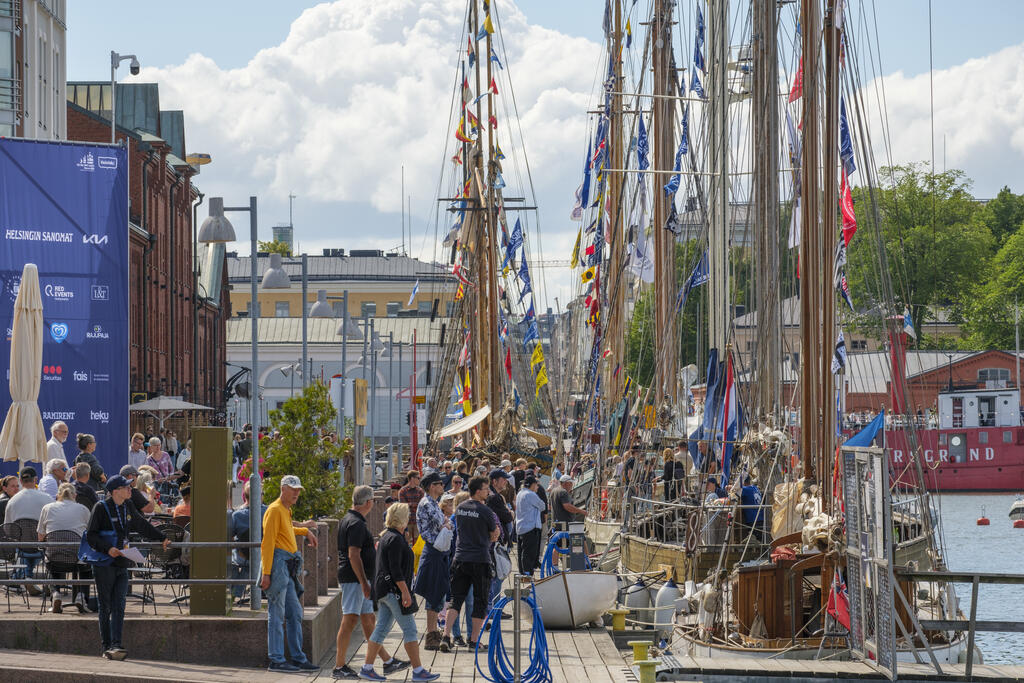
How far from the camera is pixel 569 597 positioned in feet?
56.5

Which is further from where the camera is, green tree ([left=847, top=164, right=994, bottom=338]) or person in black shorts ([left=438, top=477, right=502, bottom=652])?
green tree ([left=847, top=164, right=994, bottom=338])

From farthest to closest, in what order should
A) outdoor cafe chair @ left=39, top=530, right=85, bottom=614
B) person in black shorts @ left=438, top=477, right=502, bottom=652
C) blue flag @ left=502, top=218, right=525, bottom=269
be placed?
blue flag @ left=502, top=218, right=525, bottom=269, person in black shorts @ left=438, top=477, right=502, bottom=652, outdoor cafe chair @ left=39, top=530, right=85, bottom=614

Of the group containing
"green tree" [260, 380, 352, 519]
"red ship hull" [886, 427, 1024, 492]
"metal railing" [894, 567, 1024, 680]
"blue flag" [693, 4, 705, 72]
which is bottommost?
"red ship hull" [886, 427, 1024, 492]

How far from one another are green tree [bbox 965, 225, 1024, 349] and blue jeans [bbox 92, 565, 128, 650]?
7364 cm

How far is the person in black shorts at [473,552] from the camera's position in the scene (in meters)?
14.8

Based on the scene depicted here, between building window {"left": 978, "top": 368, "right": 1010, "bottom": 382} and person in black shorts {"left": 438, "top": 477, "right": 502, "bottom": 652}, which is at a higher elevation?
building window {"left": 978, "top": 368, "right": 1010, "bottom": 382}

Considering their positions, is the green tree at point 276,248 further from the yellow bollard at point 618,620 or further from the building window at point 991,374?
the yellow bollard at point 618,620

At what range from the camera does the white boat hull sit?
17188mm

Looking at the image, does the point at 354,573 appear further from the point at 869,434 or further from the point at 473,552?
the point at 869,434

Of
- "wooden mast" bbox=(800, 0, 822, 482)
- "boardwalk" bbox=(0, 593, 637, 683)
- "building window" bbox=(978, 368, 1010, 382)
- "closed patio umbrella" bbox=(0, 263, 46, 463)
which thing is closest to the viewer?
"boardwalk" bbox=(0, 593, 637, 683)

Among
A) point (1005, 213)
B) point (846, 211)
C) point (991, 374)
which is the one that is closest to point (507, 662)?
point (846, 211)

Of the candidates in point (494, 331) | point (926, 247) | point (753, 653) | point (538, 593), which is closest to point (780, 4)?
point (538, 593)

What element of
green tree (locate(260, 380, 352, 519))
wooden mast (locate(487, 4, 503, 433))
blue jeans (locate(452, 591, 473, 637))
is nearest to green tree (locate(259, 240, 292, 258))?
wooden mast (locate(487, 4, 503, 433))

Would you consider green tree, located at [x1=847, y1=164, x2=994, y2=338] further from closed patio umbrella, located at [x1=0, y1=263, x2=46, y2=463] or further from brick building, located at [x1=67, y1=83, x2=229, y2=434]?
closed patio umbrella, located at [x1=0, y1=263, x2=46, y2=463]
